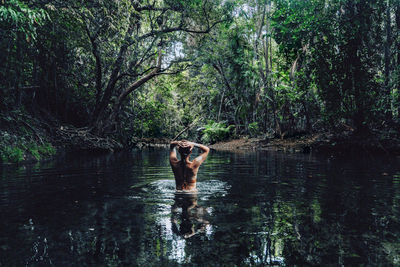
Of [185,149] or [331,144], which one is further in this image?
[331,144]

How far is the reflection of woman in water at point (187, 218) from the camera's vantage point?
4.42 metres

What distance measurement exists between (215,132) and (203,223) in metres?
25.3

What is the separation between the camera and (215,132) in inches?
1180

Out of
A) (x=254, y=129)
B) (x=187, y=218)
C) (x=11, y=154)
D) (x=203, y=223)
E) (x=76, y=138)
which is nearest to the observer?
(x=203, y=223)

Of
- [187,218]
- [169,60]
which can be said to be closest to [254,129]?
[169,60]

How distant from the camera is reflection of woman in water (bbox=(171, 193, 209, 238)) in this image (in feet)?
14.5

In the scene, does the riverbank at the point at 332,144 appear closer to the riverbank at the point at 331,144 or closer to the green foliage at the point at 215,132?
the riverbank at the point at 331,144

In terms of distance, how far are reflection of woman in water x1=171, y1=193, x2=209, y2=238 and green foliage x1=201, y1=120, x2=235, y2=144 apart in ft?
74.2

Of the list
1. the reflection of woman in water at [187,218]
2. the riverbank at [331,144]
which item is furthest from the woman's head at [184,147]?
the riverbank at [331,144]

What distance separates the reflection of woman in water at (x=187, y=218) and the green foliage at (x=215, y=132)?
74.2 feet

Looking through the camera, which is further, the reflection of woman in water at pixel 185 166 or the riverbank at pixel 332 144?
the riverbank at pixel 332 144

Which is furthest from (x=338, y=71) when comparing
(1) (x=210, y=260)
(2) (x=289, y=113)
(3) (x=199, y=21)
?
(1) (x=210, y=260)

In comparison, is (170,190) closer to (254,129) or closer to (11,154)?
(11,154)

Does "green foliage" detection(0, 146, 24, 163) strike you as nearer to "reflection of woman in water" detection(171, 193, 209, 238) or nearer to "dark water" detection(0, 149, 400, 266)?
"dark water" detection(0, 149, 400, 266)
